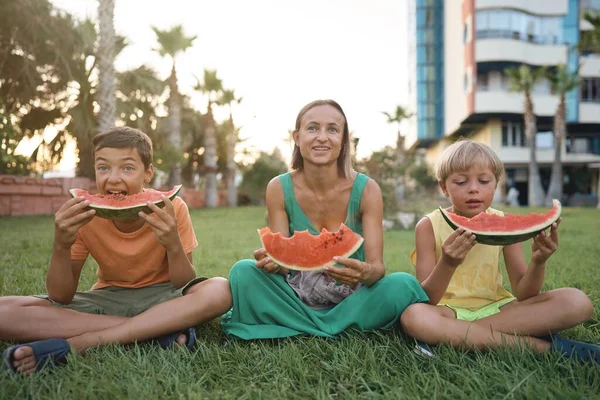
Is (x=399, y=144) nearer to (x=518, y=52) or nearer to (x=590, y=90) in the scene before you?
(x=518, y=52)

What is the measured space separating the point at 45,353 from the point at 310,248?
4.60 ft

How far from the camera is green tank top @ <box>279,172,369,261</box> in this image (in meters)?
3.04

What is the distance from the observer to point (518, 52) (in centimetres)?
2969

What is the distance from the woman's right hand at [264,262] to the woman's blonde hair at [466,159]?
3.94 ft

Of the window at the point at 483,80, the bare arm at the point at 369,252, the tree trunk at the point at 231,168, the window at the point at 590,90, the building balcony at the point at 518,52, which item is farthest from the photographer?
the window at the point at 590,90

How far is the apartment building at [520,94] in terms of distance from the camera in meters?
29.6

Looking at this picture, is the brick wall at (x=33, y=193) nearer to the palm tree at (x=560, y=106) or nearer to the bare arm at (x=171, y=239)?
the bare arm at (x=171, y=239)

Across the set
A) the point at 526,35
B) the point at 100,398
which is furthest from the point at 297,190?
the point at 526,35

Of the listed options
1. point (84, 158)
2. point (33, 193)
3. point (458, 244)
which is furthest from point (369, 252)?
point (84, 158)

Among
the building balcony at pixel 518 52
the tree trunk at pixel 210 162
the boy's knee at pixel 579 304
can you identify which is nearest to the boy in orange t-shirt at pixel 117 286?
the boy's knee at pixel 579 304

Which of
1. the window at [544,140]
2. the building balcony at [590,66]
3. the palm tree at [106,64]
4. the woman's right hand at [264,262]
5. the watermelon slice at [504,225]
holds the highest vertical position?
the building balcony at [590,66]

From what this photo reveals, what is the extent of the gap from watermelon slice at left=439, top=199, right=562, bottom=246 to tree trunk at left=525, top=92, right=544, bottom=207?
90.4 ft

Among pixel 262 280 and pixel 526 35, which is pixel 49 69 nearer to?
pixel 262 280

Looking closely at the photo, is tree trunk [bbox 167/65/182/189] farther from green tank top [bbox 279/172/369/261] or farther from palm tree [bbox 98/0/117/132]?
green tank top [bbox 279/172/369/261]
